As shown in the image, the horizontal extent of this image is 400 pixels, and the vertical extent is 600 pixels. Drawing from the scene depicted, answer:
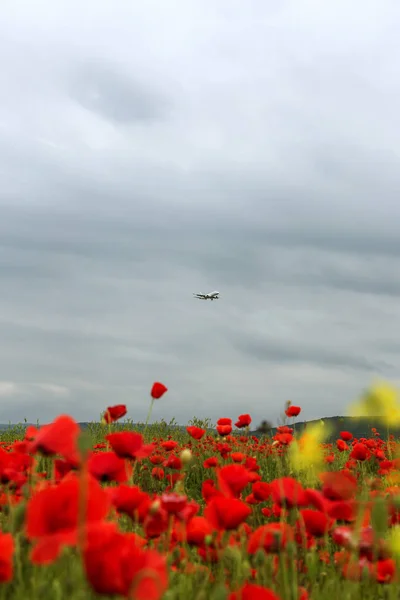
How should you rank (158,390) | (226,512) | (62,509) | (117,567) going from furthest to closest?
(158,390) → (226,512) → (62,509) → (117,567)

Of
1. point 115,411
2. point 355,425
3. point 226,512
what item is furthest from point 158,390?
point 355,425

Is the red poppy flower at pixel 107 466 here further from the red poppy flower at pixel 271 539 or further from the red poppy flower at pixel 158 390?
the red poppy flower at pixel 158 390

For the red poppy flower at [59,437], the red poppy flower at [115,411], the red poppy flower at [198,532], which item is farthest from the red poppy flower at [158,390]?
the red poppy flower at [59,437]

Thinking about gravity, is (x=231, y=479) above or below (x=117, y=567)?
above

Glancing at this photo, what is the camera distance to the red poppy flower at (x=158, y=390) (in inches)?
122

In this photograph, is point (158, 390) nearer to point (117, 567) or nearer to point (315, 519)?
point (315, 519)

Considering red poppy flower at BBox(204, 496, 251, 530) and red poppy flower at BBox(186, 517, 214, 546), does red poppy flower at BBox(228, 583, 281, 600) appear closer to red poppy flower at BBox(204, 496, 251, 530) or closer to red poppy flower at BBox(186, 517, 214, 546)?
red poppy flower at BBox(204, 496, 251, 530)

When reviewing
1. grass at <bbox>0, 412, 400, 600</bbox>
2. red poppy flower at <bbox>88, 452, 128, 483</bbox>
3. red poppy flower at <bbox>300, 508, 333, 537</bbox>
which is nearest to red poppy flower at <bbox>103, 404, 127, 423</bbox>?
grass at <bbox>0, 412, 400, 600</bbox>

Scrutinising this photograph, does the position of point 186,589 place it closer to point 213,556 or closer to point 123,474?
point 213,556

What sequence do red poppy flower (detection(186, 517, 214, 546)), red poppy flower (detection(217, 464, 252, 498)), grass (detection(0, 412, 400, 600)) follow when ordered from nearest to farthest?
1. grass (detection(0, 412, 400, 600))
2. red poppy flower (detection(217, 464, 252, 498))
3. red poppy flower (detection(186, 517, 214, 546))

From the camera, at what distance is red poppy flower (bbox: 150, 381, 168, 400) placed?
3102mm

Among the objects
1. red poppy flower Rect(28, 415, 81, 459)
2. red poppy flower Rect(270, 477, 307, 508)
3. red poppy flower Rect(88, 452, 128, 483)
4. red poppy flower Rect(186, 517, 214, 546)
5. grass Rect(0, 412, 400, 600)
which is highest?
red poppy flower Rect(28, 415, 81, 459)

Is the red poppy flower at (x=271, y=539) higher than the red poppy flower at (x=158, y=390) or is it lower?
lower

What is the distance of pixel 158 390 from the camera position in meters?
3.11
